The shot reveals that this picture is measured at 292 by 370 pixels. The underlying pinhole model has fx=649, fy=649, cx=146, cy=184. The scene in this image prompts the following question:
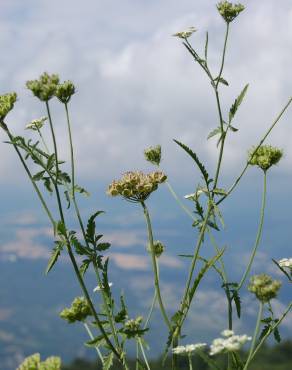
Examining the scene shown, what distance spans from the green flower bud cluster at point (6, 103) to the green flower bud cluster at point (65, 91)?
44 centimetres

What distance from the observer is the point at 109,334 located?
5953 millimetres

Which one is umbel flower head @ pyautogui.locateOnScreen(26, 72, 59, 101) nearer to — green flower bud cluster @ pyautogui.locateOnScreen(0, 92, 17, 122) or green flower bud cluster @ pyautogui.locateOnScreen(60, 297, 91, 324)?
green flower bud cluster @ pyautogui.locateOnScreen(0, 92, 17, 122)

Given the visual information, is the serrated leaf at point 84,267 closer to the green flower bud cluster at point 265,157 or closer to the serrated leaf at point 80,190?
the serrated leaf at point 80,190

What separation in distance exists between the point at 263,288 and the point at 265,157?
1721mm

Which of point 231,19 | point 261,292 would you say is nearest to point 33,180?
point 261,292

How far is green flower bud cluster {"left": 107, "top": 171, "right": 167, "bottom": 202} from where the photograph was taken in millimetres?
5801

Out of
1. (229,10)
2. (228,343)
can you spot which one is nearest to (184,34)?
(229,10)

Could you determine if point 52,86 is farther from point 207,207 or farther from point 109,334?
point 109,334

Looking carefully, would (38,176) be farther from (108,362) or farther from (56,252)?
(108,362)

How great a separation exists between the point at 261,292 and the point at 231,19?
322 centimetres

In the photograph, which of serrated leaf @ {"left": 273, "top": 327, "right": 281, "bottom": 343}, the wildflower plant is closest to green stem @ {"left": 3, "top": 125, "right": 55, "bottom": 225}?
the wildflower plant

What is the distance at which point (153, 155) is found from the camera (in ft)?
23.5

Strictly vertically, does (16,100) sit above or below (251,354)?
above

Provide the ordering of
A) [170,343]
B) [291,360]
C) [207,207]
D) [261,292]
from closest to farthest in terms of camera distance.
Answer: [261,292]
[170,343]
[207,207]
[291,360]
